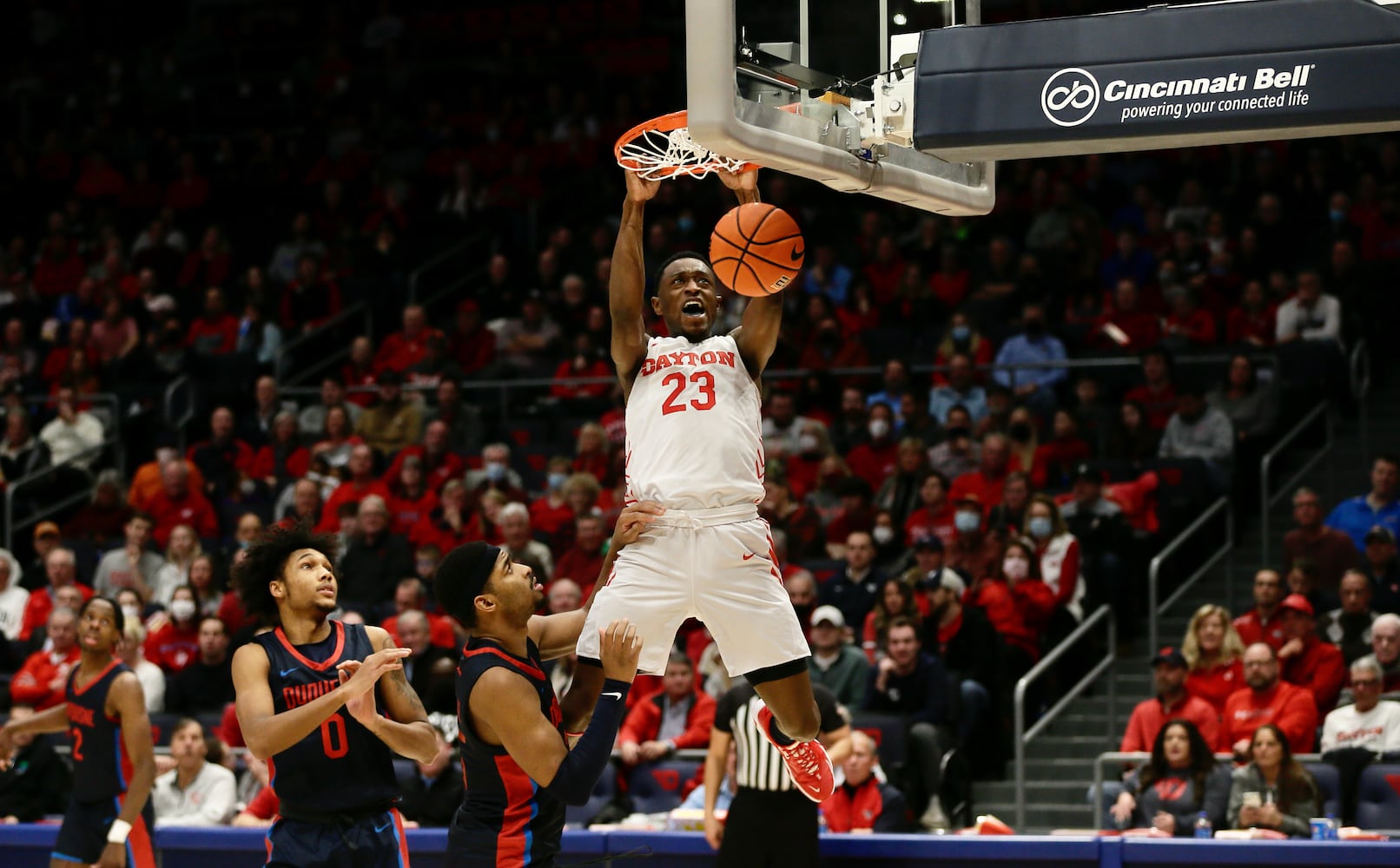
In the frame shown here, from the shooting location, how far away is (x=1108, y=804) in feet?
32.2

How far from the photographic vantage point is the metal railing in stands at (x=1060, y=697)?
33.5 ft

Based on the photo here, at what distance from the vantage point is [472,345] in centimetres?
1627

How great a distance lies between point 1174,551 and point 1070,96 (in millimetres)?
7543

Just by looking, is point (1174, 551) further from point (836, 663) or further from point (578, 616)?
point (578, 616)

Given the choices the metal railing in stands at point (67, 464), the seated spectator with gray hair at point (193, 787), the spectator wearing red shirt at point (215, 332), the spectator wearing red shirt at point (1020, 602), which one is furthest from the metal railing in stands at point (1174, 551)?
the spectator wearing red shirt at point (215, 332)

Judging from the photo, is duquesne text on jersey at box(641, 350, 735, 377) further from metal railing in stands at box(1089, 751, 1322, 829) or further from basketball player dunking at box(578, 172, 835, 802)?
metal railing in stands at box(1089, 751, 1322, 829)

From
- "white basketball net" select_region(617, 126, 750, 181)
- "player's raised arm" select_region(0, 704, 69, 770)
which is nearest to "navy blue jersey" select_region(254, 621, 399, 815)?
"white basketball net" select_region(617, 126, 750, 181)

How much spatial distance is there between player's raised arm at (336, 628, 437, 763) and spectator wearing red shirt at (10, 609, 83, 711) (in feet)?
21.3

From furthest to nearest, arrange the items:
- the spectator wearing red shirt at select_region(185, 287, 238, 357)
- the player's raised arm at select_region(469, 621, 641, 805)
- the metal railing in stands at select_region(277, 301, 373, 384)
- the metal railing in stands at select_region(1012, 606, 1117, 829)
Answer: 1. the spectator wearing red shirt at select_region(185, 287, 238, 357)
2. the metal railing in stands at select_region(277, 301, 373, 384)
3. the metal railing in stands at select_region(1012, 606, 1117, 829)
4. the player's raised arm at select_region(469, 621, 641, 805)

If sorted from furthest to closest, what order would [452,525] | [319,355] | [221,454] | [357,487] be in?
[319,355]
[221,454]
[357,487]
[452,525]

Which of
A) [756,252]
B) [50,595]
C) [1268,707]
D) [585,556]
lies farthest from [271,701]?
[50,595]

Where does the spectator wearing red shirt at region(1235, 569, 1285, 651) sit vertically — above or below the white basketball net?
below

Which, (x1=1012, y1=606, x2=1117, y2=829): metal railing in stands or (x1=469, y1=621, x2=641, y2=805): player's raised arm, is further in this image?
(x1=1012, y1=606, x2=1117, y2=829): metal railing in stands

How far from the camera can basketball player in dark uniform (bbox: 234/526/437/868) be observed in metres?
5.86
